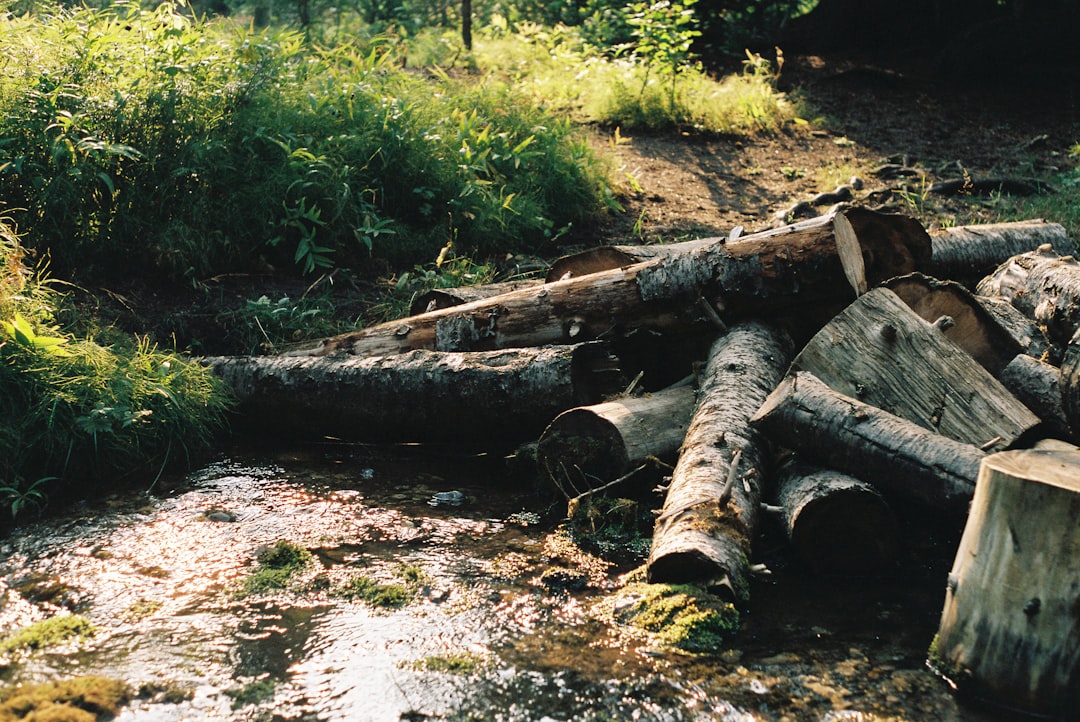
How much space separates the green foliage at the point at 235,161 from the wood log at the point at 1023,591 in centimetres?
490

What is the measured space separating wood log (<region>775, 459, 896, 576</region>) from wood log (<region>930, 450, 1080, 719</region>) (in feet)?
Answer: 2.26

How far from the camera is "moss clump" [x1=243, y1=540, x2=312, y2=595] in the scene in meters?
3.65

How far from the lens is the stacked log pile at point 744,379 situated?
3.71 m

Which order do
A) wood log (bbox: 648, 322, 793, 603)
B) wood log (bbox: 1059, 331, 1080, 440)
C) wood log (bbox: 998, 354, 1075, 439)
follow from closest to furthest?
wood log (bbox: 648, 322, 793, 603) → wood log (bbox: 1059, 331, 1080, 440) → wood log (bbox: 998, 354, 1075, 439)

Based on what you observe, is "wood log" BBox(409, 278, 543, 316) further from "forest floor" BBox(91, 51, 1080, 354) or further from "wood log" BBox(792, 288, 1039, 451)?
"wood log" BBox(792, 288, 1039, 451)

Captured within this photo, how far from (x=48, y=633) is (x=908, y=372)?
12.1 feet

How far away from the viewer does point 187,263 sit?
21.0 feet

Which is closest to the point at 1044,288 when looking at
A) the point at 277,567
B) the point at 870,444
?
the point at 870,444

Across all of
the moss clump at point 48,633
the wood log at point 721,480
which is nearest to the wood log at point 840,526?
the wood log at point 721,480

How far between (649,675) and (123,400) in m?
3.14

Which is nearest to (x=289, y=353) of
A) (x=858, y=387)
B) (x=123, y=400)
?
(x=123, y=400)

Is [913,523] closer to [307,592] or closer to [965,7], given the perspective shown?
[307,592]

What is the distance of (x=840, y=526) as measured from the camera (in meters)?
3.70

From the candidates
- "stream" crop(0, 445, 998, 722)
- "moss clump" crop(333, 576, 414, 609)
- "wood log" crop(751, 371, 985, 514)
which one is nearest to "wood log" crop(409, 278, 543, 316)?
"stream" crop(0, 445, 998, 722)
